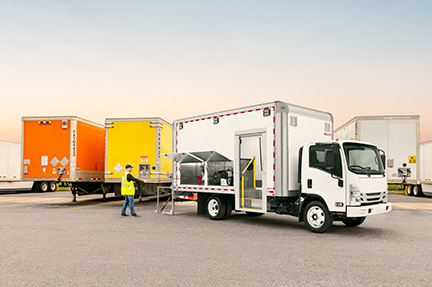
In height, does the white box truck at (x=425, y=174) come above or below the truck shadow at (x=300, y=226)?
above

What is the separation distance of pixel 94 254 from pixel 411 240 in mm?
6825

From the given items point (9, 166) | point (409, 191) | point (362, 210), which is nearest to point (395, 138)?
point (409, 191)

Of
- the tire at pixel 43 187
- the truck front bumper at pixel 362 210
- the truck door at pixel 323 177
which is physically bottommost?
the tire at pixel 43 187

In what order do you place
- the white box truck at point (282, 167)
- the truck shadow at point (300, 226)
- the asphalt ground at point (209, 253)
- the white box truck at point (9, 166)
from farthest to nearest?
the white box truck at point (9, 166) < the truck shadow at point (300, 226) < the white box truck at point (282, 167) < the asphalt ground at point (209, 253)

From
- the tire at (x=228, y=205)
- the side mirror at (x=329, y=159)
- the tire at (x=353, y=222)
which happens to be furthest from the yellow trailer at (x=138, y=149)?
the side mirror at (x=329, y=159)

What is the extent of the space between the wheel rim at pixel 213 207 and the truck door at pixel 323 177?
3250 mm

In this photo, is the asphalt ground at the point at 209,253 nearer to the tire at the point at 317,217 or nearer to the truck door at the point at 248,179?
the tire at the point at 317,217

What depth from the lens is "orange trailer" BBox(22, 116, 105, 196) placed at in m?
16.9

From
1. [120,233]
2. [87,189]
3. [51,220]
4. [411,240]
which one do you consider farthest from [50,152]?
[411,240]

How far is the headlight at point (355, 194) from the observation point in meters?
9.02

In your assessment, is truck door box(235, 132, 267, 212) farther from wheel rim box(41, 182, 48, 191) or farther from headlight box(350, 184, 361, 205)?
wheel rim box(41, 182, 48, 191)

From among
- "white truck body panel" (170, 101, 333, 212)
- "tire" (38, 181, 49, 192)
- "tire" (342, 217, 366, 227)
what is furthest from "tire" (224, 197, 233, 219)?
"tire" (38, 181, 49, 192)

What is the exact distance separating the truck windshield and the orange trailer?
469 inches

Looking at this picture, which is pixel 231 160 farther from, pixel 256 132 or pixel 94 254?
pixel 94 254
